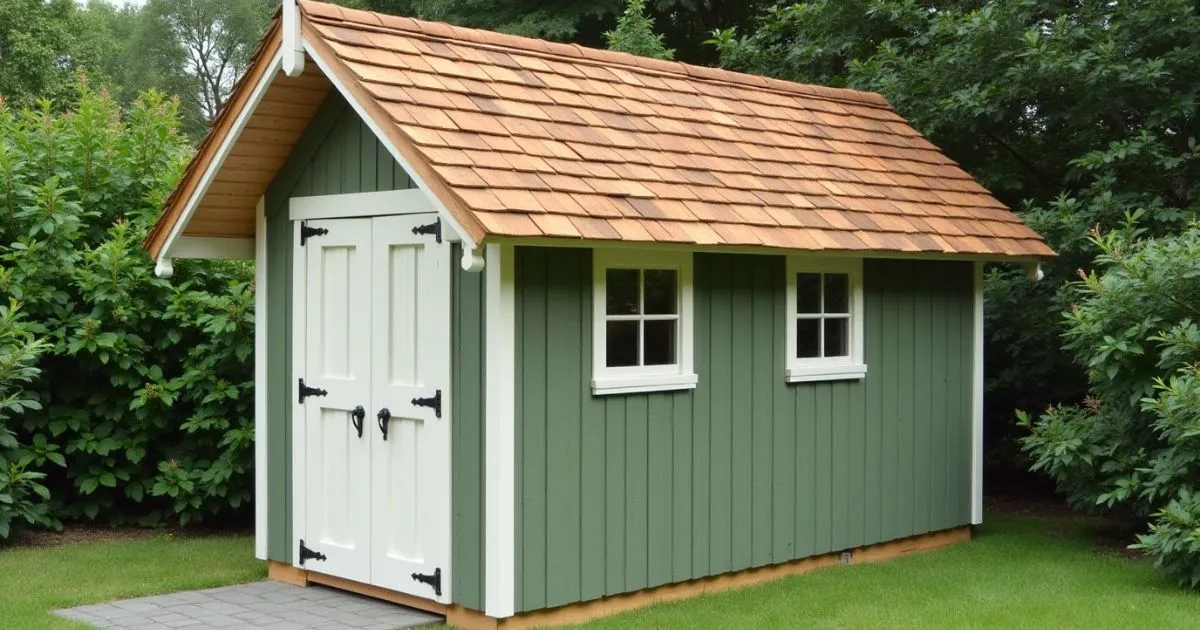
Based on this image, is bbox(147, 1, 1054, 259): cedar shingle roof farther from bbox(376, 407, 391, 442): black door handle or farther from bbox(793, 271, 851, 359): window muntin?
bbox(376, 407, 391, 442): black door handle

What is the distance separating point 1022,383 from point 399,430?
669 centimetres

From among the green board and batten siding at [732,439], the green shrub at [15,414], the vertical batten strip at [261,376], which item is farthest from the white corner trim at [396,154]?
the green shrub at [15,414]

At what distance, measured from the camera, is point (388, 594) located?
24.1 feet

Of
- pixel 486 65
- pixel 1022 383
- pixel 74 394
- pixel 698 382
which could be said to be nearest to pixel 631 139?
pixel 486 65

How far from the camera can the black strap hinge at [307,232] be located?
7.73 m

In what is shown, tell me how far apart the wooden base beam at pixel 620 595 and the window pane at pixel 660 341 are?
130cm

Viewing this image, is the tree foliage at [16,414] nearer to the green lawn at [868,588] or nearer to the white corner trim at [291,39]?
the green lawn at [868,588]

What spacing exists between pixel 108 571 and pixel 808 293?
4.79 metres

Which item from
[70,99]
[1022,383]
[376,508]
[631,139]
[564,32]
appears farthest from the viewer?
[70,99]

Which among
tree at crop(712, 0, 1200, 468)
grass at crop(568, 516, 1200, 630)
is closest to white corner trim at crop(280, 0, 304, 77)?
grass at crop(568, 516, 1200, 630)

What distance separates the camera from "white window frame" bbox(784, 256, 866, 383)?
327 inches

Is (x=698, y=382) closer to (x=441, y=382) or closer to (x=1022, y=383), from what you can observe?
(x=441, y=382)

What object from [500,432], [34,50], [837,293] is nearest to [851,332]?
[837,293]

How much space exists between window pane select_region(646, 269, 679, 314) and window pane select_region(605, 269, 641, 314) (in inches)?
4.4
